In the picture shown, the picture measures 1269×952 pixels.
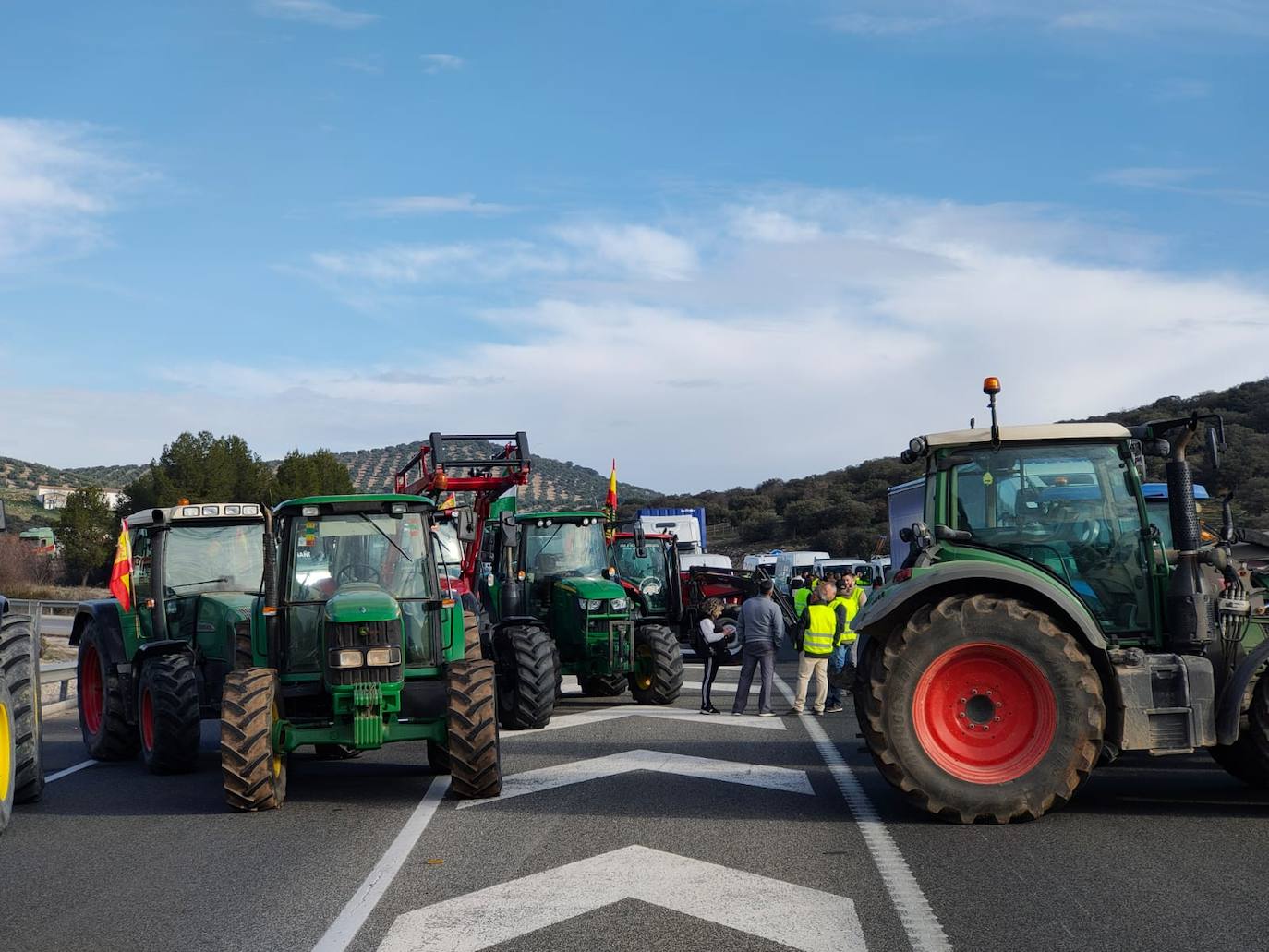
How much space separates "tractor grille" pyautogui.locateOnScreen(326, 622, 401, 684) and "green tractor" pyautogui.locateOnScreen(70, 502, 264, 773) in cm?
276

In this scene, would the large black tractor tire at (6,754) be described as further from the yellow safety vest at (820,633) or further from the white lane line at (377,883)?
the yellow safety vest at (820,633)

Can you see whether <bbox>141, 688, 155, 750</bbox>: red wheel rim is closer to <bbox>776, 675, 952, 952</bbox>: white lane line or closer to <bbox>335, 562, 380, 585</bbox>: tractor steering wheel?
<bbox>335, 562, 380, 585</bbox>: tractor steering wheel

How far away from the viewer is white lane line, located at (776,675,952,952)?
6430 mm

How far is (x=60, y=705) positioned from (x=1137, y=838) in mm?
17267

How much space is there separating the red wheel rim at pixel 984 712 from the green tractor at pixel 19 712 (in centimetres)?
672

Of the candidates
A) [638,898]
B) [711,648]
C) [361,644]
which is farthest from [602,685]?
[638,898]

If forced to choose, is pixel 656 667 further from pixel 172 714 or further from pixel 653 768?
pixel 172 714

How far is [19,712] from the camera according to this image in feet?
35.8

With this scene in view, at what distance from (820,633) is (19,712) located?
30.9 ft

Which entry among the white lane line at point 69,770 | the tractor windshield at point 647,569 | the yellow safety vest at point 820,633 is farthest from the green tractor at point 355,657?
the tractor windshield at point 647,569

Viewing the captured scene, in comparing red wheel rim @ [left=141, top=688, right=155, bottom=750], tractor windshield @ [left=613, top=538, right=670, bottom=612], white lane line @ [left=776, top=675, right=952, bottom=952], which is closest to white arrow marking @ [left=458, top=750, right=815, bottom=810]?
white lane line @ [left=776, top=675, right=952, bottom=952]

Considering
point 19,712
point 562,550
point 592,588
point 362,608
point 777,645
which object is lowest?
point 777,645

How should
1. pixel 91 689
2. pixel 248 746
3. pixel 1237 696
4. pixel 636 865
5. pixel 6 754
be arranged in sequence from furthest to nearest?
pixel 91 689, pixel 6 754, pixel 248 746, pixel 1237 696, pixel 636 865

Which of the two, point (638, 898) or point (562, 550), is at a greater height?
point (562, 550)
